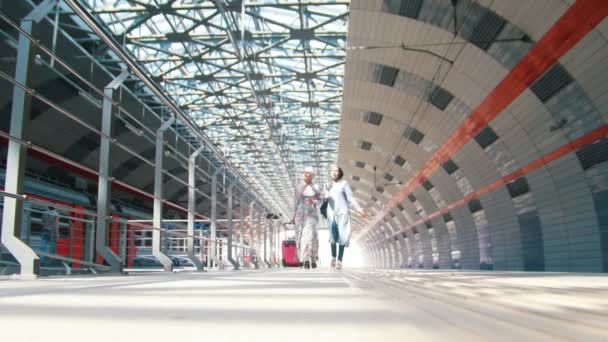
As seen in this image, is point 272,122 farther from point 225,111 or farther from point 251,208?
point 251,208

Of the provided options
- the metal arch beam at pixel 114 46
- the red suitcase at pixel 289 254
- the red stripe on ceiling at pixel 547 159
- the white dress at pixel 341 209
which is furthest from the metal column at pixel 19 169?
the red suitcase at pixel 289 254

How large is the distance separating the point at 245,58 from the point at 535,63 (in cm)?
1187

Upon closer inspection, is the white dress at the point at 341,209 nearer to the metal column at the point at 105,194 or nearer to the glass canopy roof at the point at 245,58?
the metal column at the point at 105,194

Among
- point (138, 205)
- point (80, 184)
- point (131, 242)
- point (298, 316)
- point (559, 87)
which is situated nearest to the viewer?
point (298, 316)

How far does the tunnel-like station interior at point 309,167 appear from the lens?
149 cm

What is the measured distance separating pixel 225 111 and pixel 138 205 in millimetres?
7917

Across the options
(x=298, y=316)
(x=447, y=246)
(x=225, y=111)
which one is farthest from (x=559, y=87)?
(x=225, y=111)

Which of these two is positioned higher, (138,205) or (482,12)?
(482,12)

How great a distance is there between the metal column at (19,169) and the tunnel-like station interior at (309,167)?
17mm

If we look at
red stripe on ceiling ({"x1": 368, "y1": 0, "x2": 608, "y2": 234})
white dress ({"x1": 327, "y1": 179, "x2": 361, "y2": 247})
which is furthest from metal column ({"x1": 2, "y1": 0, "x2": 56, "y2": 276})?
red stripe on ceiling ({"x1": 368, "y1": 0, "x2": 608, "y2": 234})

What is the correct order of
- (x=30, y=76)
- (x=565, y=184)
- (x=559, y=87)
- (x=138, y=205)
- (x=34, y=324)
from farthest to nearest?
1. (x=138, y=205)
2. (x=565, y=184)
3. (x=559, y=87)
4. (x=30, y=76)
5. (x=34, y=324)

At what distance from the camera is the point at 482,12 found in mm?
13281

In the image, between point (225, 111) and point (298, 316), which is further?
point (225, 111)

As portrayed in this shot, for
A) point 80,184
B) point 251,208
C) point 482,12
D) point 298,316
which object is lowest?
point 298,316
